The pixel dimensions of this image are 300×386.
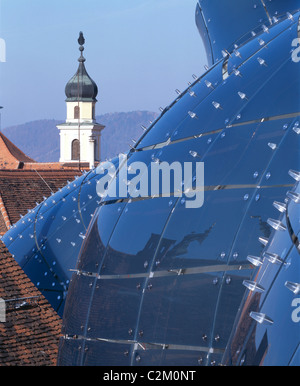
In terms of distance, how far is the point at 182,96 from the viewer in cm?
981

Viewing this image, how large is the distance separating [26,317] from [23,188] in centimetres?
1527

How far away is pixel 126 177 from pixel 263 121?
1.93m

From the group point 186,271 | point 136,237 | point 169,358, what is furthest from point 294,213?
point 136,237

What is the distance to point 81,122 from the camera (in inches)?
2970

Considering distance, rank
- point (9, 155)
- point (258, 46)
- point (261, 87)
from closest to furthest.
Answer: point (261, 87)
point (258, 46)
point (9, 155)

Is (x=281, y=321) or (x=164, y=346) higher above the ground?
(x=281, y=321)

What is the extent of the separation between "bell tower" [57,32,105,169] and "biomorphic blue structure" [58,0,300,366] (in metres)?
65.0

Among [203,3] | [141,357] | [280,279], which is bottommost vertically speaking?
[141,357]

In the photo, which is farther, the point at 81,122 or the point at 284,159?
the point at 81,122

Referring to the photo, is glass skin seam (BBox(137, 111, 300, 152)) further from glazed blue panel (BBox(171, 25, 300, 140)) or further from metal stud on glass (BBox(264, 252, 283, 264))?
metal stud on glass (BBox(264, 252, 283, 264))

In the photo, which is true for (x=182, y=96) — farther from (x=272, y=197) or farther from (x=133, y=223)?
(x=272, y=197)

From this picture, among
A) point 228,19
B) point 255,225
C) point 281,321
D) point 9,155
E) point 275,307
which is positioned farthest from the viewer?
point 9,155

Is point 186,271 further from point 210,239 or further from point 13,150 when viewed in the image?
point 13,150
